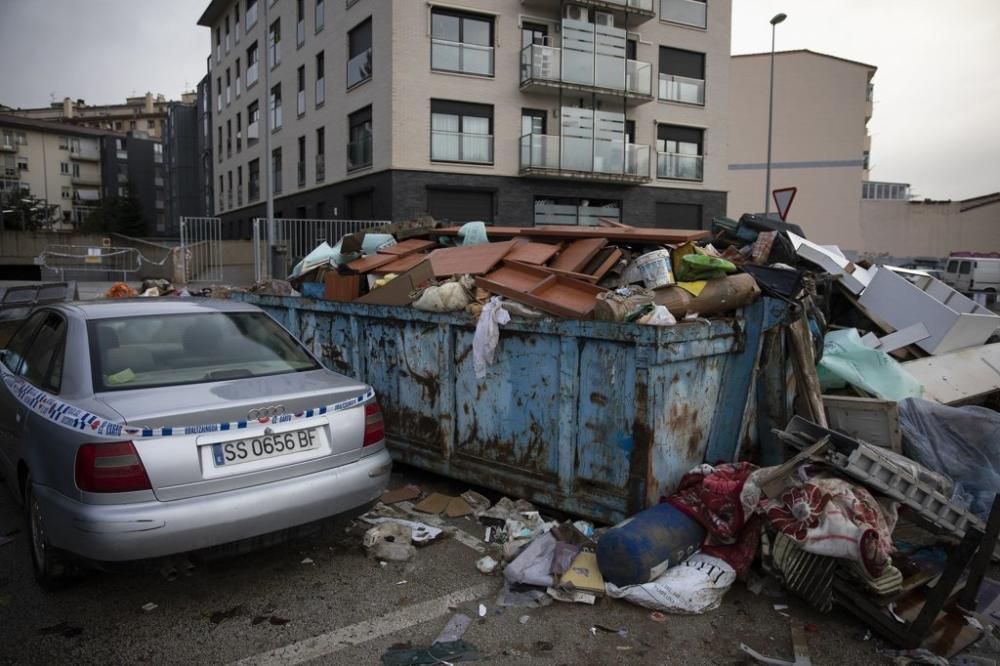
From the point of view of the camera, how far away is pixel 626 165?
24.6 m

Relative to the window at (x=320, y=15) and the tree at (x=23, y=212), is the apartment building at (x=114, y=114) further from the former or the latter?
the window at (x=320, y=15)

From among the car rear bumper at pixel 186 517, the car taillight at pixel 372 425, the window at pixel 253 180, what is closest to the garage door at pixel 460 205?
the window at pixel 253 180

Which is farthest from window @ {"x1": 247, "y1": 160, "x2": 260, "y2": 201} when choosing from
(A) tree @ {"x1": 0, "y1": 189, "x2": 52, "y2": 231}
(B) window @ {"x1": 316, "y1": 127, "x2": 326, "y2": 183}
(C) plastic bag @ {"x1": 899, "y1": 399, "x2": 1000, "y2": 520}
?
(A) tree @ {"x1": 0, "y1": 189, "x2": 52, "y2": 231}

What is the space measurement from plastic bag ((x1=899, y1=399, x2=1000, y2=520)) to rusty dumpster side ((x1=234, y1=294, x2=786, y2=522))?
3.27ft

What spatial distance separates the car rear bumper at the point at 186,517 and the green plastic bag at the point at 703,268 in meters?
2.83

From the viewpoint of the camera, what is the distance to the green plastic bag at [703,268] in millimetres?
4754

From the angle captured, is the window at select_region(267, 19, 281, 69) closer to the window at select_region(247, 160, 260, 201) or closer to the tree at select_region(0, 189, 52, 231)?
the window at select_region(247, 160, 260, 201)

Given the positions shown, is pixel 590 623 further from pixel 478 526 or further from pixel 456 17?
pixel 456 17

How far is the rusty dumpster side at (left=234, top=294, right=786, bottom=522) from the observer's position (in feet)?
13.3

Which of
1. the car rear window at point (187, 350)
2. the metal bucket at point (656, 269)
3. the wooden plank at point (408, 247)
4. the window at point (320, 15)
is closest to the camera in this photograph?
the car rear window at point (187, 350)

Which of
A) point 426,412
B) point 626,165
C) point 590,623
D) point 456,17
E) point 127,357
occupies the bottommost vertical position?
point 590,623

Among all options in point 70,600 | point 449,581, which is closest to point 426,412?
point 449,581

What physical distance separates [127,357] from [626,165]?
22.9 meters

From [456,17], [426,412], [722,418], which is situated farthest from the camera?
[456,17]
